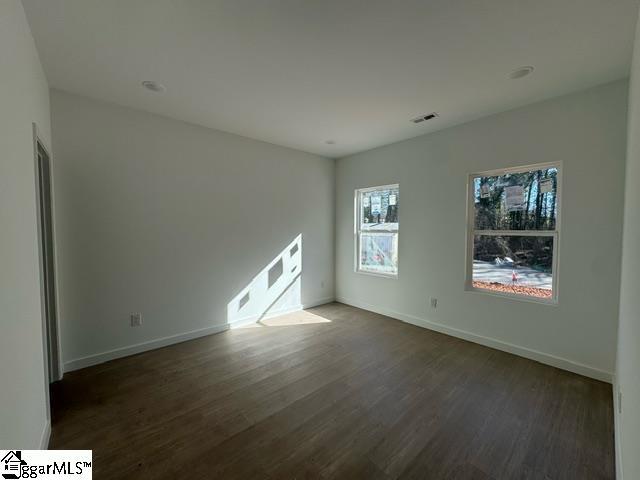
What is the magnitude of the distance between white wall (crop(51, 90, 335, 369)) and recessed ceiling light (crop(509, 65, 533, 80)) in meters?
2.90

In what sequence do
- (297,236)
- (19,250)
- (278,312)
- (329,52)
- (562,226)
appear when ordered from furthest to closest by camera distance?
1. (297,236)
2. (278,312)
3. (562,226)
4. (329,52)
5. (19,250)

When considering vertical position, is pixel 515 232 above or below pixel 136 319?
above

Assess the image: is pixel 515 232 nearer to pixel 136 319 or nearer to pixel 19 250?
pixel 19 250

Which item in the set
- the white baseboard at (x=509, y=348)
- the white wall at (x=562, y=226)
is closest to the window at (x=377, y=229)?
the white wall at (x=562, y=226)

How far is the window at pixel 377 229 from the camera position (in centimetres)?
→ 420

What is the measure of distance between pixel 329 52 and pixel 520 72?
5.19 feet

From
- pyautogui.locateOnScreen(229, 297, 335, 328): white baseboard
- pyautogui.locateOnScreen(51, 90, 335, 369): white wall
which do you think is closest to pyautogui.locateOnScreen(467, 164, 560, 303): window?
pyautogui.locateOnScreen(229, 297, 335, 328): white baseboard

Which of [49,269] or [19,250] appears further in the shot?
[49,269]

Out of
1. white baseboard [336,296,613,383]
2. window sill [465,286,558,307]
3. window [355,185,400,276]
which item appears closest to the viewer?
white baseboard [336,296,613,383]

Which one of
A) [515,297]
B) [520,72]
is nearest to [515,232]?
[515,297]

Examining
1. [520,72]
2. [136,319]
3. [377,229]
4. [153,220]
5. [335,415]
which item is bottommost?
[335,415]

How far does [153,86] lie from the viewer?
2422 mm

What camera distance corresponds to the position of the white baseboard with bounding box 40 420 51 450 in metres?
1.63

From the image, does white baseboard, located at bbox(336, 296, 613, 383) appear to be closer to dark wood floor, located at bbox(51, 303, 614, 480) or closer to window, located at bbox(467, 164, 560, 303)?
dark wood floor, located at bbox(51, 303, 614, 480)
